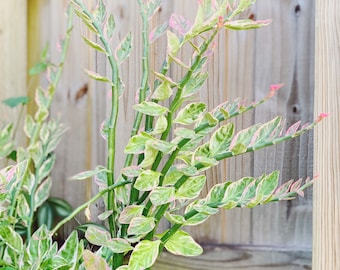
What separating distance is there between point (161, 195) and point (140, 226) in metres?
0.05

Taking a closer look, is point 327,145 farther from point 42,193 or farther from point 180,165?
point 42,193

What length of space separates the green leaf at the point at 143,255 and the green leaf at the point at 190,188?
8cm

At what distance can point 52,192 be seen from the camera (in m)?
1.23

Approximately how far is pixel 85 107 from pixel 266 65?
473 millimetres

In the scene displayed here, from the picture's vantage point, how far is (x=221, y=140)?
696 millimetres

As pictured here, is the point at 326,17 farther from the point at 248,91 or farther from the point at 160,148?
the point at 160,148

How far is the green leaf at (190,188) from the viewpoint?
0.67m

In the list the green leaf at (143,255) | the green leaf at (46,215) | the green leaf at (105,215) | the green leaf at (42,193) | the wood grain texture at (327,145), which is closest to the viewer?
the green leaf at (143,255)

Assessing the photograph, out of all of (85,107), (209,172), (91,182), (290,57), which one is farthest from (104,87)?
(290,57)

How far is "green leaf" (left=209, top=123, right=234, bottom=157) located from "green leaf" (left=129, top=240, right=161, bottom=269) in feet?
→ 0.53

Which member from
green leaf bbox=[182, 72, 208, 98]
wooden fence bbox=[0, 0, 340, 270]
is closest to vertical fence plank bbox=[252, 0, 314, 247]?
wooden fence bbox=[0, 0, 340, 270]

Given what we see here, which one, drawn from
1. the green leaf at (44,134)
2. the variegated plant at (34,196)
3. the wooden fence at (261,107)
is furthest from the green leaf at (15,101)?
the wooden fence at (261,107)

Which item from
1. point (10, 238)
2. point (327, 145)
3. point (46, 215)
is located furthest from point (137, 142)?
point (46, 215)

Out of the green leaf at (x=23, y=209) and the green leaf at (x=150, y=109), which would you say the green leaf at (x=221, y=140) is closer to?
A: the green leaf at (x=150, y=109)
